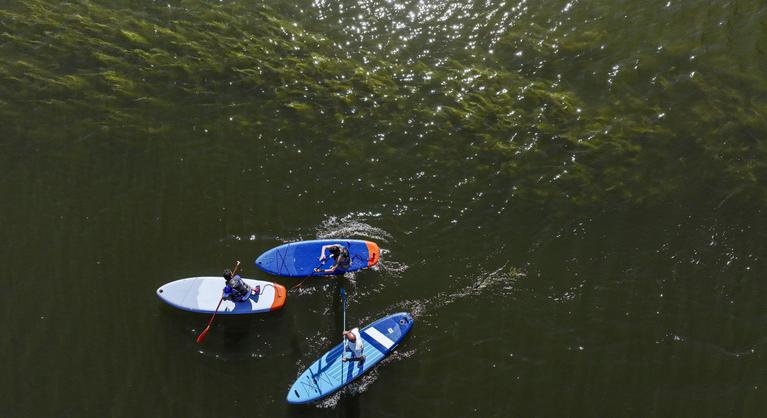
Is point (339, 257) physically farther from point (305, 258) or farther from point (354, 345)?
point (354, 345)

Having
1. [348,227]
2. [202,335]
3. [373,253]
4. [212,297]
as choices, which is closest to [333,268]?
[373,253]

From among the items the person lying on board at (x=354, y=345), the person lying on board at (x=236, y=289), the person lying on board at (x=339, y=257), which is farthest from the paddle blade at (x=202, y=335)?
the person lying on board at (x=354, y=345)

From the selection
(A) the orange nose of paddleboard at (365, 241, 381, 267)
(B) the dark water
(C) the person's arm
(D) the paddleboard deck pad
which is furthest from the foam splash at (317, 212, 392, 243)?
(D) the paddleboard deck pad

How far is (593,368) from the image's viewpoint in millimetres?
13055

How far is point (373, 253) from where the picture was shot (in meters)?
13.8

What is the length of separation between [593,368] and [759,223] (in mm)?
5417

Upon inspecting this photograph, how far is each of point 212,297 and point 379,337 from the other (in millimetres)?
4139

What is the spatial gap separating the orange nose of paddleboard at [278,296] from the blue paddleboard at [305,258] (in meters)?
0.32

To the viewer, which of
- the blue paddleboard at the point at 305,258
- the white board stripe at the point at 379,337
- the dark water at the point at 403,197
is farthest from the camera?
the blue paddleboard at the point at 305,258

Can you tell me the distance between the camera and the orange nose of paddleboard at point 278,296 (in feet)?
44.1

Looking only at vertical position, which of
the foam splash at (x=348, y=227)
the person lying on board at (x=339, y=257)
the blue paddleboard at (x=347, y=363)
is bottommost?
the blue paddleboard at (x=347, y=363)

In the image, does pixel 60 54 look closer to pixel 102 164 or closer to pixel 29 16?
pixel 29 16

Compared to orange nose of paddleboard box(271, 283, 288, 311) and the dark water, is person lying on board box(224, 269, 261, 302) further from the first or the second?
the dark water

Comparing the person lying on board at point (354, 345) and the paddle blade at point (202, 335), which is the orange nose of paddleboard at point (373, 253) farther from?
the paddle blade at point (202, 335)
